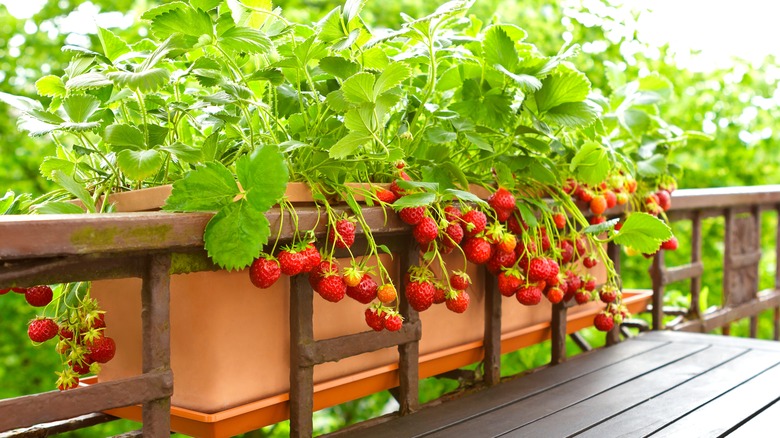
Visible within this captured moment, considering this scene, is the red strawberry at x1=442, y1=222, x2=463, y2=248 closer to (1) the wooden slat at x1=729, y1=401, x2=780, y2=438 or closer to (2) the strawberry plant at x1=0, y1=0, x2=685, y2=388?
(2) the strawberry plant at x1=0, y1=0, x2=685, y2=388

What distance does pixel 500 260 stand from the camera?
1.33 metres

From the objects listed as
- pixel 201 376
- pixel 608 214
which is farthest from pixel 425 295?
pixel 608 214

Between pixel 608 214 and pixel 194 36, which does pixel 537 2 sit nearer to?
pixel 608 214

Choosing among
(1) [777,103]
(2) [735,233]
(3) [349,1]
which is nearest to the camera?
(3) [349,1]

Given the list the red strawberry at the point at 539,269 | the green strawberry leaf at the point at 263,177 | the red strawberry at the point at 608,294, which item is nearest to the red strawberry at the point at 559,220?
the red strawberry at the point at 539,269

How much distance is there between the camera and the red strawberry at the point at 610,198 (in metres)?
1.58

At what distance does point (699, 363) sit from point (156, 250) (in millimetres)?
1181

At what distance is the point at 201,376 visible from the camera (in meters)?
1.06

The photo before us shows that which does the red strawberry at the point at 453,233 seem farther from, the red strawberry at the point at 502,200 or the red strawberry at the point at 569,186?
the red strawberry at the point at 569,186

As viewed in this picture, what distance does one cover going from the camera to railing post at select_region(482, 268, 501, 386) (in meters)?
1.48

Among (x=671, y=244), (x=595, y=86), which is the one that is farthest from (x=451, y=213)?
(x=595, y=86)

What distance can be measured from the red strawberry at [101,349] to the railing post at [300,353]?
0.24 m

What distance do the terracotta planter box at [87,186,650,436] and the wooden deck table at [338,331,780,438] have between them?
A: 3.9 inches

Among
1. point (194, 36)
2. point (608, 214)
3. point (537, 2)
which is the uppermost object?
point (537, 2)
